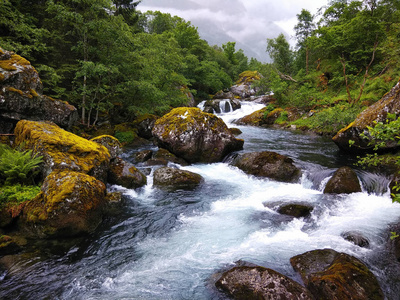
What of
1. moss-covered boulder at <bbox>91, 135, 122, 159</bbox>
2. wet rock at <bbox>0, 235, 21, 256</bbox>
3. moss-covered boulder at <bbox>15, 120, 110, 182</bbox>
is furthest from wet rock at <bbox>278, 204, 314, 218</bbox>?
moss-covered boulder at <bbox>91, 135, 122, 159</bbox>

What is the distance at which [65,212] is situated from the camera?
581 cm

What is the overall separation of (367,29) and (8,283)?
30833mm

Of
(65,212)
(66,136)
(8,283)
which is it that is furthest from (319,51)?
(8,283)

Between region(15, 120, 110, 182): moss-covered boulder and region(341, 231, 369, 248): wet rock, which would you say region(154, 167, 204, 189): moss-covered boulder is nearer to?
region(15, 120, 110, 182): moss-covered boulder

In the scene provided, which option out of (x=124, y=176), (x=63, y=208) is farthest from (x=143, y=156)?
(x=63, y=208)

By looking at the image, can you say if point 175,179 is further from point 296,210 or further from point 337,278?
point 337,278

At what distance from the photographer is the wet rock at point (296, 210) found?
7.33 meters

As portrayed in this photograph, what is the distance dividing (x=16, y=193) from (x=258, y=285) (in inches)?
286

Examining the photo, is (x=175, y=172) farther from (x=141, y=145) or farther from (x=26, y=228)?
(x=141, y=145)

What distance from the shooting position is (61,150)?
306 inches

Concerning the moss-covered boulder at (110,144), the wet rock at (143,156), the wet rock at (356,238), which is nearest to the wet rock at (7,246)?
the moss-covered boulder at (110,144)

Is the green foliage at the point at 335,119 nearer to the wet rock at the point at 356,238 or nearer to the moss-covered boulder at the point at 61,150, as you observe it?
the wet rock at the point at 356,238

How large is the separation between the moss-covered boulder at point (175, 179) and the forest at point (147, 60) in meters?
8.29

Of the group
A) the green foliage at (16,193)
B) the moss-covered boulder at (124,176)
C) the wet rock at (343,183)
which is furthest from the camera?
the moss-covered boulder at (124,176)
